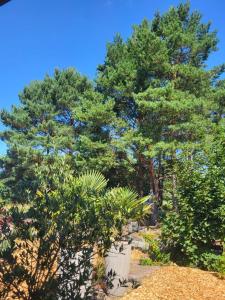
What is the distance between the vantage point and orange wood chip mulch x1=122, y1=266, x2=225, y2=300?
5.61 metres

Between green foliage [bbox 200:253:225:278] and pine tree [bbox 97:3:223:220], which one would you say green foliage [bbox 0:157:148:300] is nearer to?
green foliage [bbox 200:253:225:278]

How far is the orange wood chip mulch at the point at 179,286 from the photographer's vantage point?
5613 millimetres

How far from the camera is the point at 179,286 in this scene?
6121 millimetres

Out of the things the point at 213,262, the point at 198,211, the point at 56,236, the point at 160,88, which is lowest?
the point at 56,236

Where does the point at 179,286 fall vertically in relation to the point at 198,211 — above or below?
below

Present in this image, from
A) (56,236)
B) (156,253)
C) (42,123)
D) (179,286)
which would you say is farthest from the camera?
(42,123)

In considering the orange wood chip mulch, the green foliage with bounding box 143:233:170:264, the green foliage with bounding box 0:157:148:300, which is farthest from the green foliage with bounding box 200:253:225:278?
the green foliage with bounding box 0:157:148:300

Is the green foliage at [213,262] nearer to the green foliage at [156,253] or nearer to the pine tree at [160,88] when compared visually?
the green foliage at [156,253]

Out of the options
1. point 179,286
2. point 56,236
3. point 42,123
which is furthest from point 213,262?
point 42,123

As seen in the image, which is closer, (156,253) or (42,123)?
(156,253)

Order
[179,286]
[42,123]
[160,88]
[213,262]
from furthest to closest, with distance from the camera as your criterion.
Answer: [42,123]
[160,88]
[213,262]
[179,286]

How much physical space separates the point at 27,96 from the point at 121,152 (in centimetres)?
1452

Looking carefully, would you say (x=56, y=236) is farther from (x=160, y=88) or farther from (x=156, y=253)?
(x=160, y=88)

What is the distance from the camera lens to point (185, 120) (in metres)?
17.2
